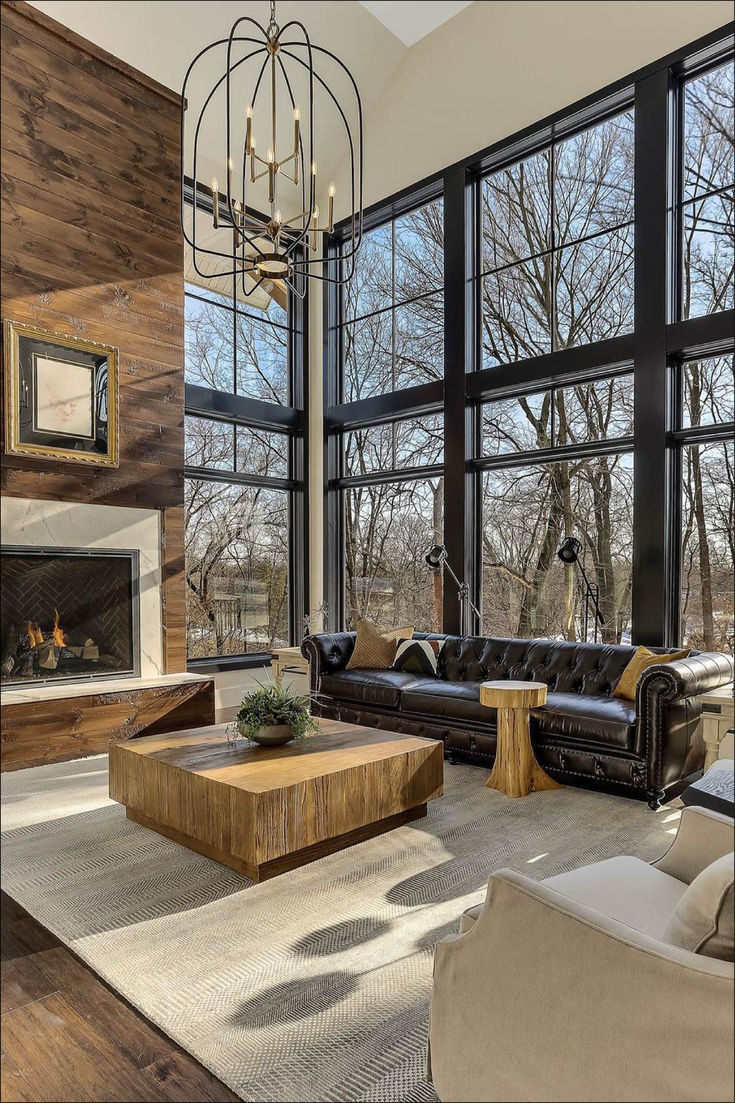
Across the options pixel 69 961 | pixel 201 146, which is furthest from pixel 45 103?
pixel 69 961

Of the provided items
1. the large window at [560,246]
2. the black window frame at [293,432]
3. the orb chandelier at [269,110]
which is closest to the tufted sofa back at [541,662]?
the black window frame at [293,432]

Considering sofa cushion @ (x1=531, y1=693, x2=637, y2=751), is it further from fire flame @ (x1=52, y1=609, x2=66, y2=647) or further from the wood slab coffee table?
fire flame @ (x1=52, y1=609, x2=66, y2=647)

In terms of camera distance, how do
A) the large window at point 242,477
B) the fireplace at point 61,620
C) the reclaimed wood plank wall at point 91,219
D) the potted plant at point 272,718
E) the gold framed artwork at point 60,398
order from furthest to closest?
the large window at point 242,477 < the potted plant at point 272,718 < the gold framed artwork at point 60,398 < the fireplace at point 61,620 < the reclaimed wood plank wall at point 91,219

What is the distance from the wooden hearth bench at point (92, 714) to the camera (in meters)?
1.03

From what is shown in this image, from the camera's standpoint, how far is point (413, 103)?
1.57m

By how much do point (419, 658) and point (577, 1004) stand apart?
368 centimetres

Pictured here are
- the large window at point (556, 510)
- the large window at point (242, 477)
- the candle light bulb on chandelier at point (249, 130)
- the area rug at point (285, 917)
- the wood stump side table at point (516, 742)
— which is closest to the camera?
the area rug at point (285, 917)

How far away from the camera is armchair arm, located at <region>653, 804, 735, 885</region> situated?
150 cm

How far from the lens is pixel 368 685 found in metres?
4.40

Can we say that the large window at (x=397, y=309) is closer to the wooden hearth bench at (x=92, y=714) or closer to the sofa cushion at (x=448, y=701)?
the sofa cushion at (x=448, y=701)

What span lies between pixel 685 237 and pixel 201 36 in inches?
152

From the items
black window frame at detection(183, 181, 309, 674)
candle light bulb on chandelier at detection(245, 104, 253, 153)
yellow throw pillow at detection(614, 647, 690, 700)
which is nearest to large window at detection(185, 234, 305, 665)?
black window frame at detection(183, 181, 309, 674)

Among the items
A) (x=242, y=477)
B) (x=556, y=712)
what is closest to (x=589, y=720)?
(x=556, y=712)

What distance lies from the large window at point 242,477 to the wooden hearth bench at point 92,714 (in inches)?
89.5
